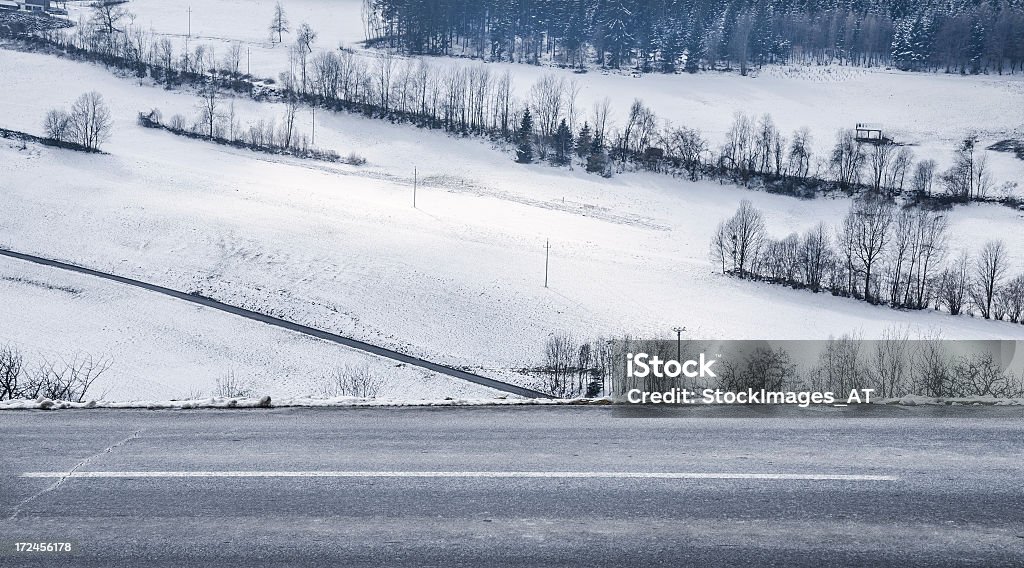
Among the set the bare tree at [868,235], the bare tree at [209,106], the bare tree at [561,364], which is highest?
the bare tree at [209,106]

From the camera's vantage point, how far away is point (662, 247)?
68.0 m

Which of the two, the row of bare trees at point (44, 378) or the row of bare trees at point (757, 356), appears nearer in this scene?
the row of bare trees at point (44, 378)

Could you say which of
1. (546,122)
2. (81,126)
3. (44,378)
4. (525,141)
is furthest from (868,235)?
(81,126)

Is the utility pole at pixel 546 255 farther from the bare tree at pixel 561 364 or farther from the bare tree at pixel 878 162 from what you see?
the bare tree at pixel 878 162

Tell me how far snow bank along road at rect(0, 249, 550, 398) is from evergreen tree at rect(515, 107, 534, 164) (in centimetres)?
4846

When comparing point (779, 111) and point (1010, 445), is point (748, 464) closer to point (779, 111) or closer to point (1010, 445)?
point (1010, 445)

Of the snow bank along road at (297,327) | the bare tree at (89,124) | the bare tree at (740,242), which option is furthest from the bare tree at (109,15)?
the bare tree at (740,242)

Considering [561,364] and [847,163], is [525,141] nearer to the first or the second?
[847,163]

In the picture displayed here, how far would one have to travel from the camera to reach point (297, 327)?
49.7 m

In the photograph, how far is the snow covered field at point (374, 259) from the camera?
154ft

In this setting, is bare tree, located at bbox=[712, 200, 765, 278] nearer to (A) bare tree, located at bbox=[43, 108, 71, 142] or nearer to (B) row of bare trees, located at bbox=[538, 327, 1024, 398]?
(B) row of bare trees, located at bbox=[538, 327, 1024, 398]

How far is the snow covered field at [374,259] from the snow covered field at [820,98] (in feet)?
74.0

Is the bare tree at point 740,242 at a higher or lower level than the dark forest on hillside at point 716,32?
lower

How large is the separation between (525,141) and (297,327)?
51.7 metres
